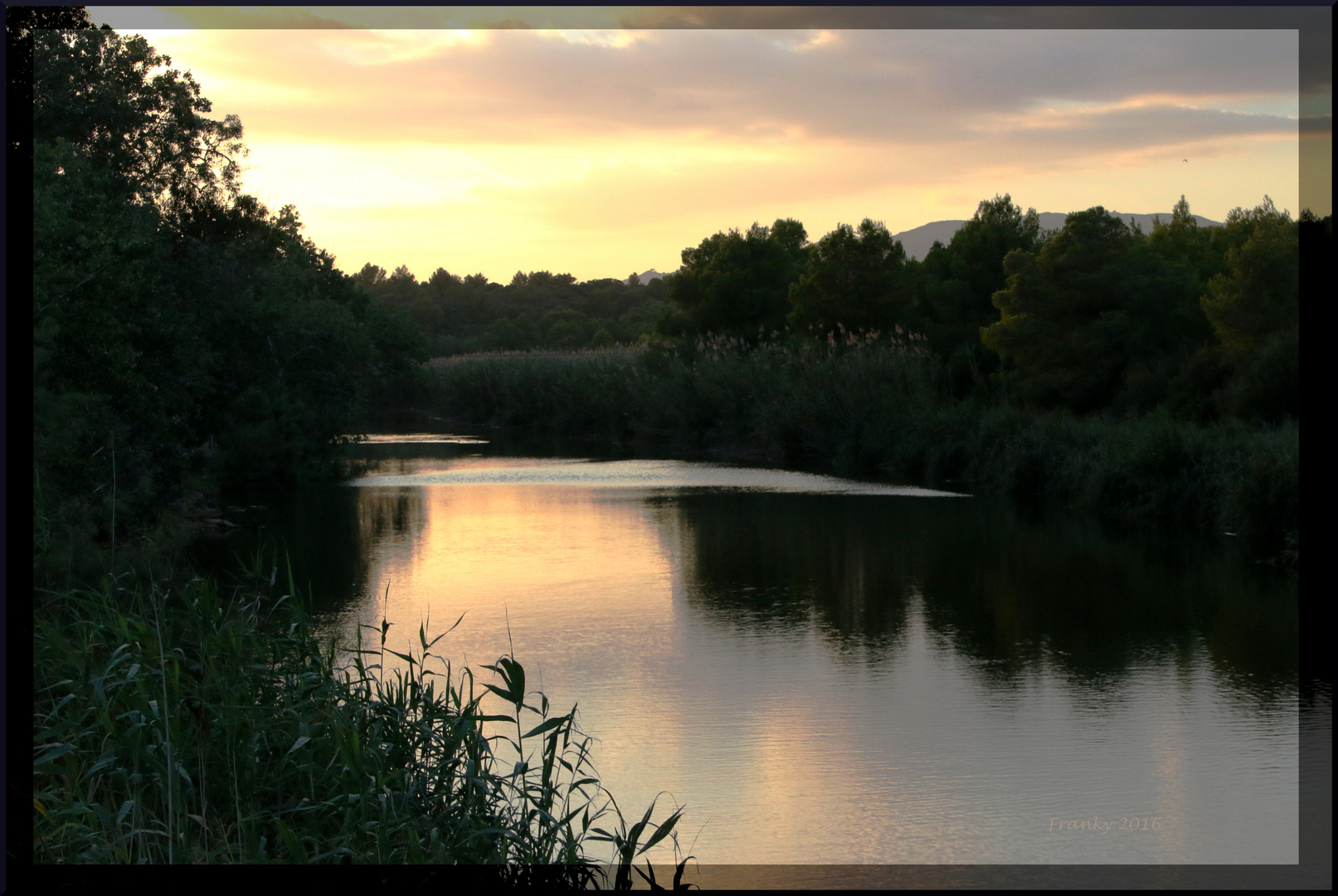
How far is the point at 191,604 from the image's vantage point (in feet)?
17.5

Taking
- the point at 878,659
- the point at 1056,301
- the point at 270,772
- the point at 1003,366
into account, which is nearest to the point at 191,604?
the point at 270,772

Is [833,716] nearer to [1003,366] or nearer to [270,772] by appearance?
[270,772]

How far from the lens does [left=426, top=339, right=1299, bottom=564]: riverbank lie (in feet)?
39.4

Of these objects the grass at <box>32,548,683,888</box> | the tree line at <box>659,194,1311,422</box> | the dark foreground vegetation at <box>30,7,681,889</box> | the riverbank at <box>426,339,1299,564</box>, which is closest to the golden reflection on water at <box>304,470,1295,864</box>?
the dark foreground vegetation at <box>30,7,681,889</box>

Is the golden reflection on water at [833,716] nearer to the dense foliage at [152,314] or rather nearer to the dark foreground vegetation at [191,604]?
the dark foreground vegetation at [191,604]

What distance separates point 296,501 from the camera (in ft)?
49.8

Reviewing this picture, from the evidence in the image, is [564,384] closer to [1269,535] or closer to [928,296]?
[928,296]

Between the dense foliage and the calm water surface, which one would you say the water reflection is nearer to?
the calm water surface

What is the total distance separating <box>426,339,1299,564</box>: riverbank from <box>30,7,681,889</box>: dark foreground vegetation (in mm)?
7882

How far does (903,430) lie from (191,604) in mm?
14552

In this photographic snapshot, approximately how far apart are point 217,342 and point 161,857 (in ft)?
38.4

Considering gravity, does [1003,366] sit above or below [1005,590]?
above

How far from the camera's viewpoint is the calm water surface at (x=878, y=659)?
478 cm

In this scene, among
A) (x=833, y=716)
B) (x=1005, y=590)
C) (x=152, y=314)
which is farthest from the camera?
(x=152, y=314)
